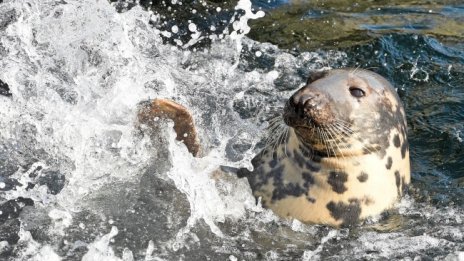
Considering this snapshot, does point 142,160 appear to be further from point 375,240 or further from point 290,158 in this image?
point 375,240

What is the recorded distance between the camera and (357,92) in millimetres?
5211

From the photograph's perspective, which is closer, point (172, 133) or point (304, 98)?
point (304, 98)

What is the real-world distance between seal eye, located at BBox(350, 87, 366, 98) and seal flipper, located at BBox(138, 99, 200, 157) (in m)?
1.08

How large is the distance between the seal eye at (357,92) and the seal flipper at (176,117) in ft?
3.53

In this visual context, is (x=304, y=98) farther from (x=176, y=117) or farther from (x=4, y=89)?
(x=4, y=89)

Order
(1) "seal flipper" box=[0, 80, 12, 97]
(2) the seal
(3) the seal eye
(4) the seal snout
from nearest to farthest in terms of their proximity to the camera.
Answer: (4) the seal snout, (2) the seal, (3) the seal eye, (1) "seal flipper" box=[0, 80, 12, 97]

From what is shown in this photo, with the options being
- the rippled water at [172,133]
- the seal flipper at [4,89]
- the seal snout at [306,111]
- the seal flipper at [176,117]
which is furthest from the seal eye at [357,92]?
the seal flipper at [4,89]

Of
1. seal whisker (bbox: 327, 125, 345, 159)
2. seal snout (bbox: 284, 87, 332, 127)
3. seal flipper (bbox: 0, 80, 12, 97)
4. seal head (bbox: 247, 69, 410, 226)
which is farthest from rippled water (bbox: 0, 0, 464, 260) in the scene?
seal snout (bbox: 284, 87, 332, 127)

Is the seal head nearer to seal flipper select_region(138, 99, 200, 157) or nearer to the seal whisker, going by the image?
the seal whisker

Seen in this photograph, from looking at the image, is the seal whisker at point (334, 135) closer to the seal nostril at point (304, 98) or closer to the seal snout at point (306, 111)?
the seal snout at point (306, 111)

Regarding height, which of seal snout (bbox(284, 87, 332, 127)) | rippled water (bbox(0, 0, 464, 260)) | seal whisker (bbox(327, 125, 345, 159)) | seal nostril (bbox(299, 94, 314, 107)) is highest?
seal nostril (bbox(299, 94, 314, 107))

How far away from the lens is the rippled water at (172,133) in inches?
202

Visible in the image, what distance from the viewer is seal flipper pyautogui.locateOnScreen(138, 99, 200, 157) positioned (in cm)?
546

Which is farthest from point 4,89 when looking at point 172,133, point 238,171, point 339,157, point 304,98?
point 339,157
